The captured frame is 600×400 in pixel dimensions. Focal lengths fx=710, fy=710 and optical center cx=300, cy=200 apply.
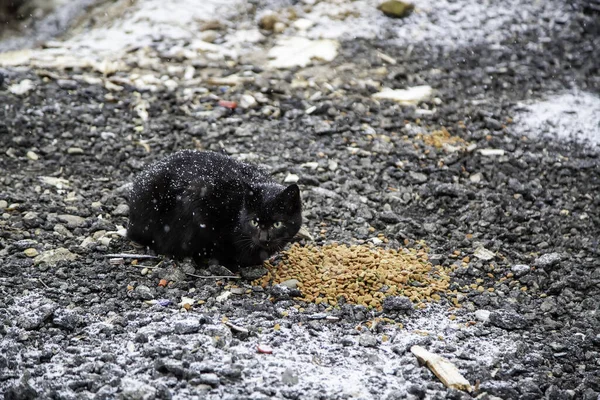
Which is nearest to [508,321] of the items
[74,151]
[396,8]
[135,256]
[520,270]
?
[520,270]

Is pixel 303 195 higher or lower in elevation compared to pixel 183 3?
lower

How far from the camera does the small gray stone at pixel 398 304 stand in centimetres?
515

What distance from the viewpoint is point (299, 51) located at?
9.15 m

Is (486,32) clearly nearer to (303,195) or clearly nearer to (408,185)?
(408,185)

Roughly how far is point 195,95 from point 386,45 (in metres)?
2.76

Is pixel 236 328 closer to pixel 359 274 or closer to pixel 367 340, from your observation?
pixel 367 340

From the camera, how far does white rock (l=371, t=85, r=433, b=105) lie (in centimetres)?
828

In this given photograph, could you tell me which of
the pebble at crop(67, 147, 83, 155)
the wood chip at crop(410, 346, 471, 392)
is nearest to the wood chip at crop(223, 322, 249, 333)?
the wood chip at crop(410, 346, 471, 392)

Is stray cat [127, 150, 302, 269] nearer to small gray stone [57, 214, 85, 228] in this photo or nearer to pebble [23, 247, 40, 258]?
small gray stone [57, 214, 85, 228]

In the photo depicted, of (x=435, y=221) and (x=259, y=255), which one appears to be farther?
(x=435, y=221)

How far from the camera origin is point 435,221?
645 cm

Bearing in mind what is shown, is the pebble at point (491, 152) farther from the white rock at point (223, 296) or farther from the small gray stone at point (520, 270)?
the white rock at point (223, 296)

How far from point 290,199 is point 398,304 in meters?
1.11

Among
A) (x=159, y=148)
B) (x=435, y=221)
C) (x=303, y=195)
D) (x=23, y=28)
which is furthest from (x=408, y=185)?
(x=23, y=28)
